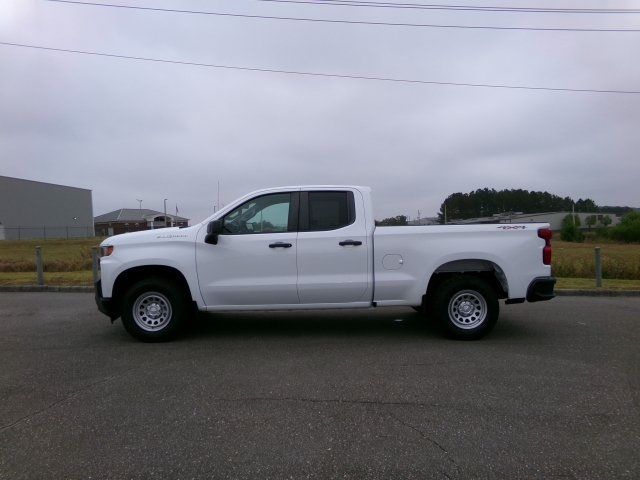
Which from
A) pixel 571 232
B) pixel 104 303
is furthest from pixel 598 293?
pixel 571 232

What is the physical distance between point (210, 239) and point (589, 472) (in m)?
4.72

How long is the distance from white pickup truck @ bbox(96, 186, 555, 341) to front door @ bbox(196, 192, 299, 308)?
0.01 metres

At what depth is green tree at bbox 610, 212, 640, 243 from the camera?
53281mm

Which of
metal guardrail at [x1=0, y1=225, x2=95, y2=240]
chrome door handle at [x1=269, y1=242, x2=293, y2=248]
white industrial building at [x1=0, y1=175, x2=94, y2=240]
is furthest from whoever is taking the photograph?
white industrial building at [x1=0, y1=175, x2=94, y2=240]

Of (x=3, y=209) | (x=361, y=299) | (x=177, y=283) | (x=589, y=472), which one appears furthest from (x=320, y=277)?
(x=3, y=209)

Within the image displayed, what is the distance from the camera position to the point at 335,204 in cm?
679

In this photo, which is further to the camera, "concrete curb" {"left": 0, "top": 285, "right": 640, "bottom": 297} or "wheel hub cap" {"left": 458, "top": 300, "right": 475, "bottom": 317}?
"concrete curb" {"left": 0, "top": 285, "right": 640, "bottom": 297}

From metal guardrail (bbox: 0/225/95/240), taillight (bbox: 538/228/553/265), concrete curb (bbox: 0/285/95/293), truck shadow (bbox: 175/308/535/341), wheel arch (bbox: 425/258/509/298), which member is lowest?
truck shadow (bbox: 175/308/535/341)

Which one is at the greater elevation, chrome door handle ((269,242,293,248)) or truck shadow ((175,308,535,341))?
chrome door handle ((269,242,293,248))

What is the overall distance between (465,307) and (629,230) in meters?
56.6

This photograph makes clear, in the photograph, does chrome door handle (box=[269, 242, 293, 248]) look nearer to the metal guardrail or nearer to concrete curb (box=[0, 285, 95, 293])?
concrete curb (box=[0, 285, 95, 293])

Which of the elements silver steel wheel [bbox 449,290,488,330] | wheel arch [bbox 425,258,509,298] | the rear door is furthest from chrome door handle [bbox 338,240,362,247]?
silver steel wheel [bbox 449,290,488,330]

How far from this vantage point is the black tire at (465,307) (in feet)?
21.6

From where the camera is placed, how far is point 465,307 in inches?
263
